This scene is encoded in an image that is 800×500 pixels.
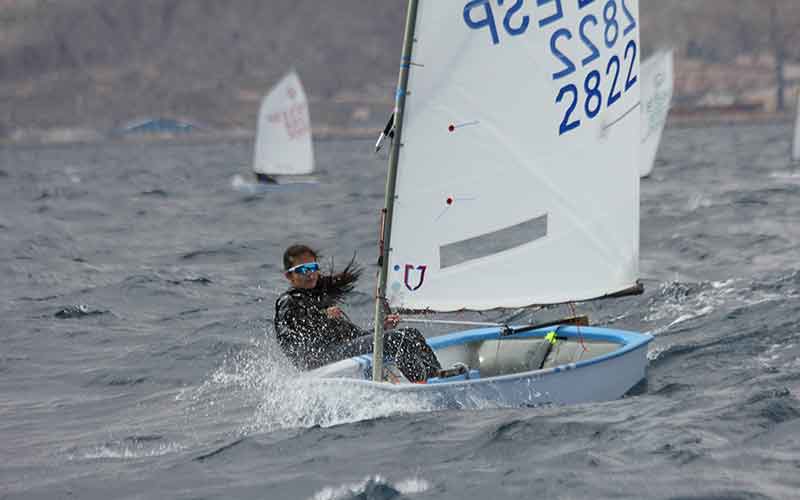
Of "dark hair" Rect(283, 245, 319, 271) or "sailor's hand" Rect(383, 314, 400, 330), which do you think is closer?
"sailor's hand" Rect(383, 314, 400, 330)

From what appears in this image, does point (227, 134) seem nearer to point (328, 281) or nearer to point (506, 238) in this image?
point (328, 281)

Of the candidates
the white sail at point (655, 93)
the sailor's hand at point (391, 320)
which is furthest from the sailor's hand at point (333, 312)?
the white sail at point (655, 93)

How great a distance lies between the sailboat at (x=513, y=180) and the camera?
790 centimetres

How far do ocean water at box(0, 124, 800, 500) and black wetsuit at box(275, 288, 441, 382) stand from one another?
0.33m

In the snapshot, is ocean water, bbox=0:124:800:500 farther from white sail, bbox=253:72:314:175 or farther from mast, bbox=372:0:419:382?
white sail, bbox=253:72:314:175

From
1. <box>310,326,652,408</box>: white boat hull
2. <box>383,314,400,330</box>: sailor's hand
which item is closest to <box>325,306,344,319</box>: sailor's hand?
<box>310,326,652,408</box>: white boat hull

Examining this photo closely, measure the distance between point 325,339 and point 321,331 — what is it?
0.25 ft

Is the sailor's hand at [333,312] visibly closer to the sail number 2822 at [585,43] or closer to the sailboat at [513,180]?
the sailboat at [513,180]

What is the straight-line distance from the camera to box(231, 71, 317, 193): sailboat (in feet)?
123

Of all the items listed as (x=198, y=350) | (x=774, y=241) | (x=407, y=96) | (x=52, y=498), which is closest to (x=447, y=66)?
(x=407, y=96)

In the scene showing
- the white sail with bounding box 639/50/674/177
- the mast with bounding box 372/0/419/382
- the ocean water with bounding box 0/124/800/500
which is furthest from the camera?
the white sail with bounding box 639/50/674/177

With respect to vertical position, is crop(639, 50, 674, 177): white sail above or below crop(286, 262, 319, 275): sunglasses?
above

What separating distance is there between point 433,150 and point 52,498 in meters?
3.17

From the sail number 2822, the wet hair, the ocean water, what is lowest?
the ocean water
